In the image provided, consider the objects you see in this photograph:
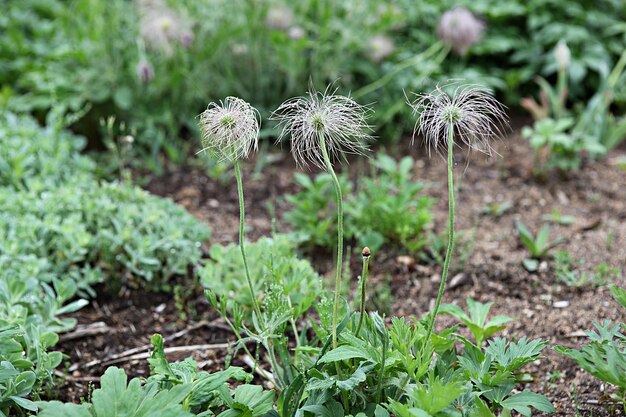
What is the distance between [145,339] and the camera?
254cm

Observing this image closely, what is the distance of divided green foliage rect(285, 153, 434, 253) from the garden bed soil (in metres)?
0.10

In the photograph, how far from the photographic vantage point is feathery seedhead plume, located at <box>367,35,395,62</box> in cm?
404

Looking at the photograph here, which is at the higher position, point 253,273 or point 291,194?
point 253,273

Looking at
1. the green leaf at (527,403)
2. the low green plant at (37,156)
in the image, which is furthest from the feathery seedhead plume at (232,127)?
the low green plant at (37,156)

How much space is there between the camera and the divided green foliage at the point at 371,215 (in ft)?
9.61

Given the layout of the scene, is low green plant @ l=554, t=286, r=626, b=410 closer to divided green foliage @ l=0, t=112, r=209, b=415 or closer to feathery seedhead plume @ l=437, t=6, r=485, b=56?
divided green foliage @ l=0, t=112, r=209, b=415

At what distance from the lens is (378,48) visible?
4035 millimetres

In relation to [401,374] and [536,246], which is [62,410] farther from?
[536,246]

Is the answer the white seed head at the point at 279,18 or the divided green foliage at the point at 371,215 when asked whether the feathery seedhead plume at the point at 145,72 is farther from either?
the divided green foliage at the point at 371,215

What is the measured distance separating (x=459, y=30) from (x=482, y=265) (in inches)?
59.5

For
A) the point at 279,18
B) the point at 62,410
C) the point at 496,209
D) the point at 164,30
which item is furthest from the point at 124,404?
the point at 279,18

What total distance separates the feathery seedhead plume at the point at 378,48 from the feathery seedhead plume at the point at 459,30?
319 millimetres

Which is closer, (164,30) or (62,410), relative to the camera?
(62,410)

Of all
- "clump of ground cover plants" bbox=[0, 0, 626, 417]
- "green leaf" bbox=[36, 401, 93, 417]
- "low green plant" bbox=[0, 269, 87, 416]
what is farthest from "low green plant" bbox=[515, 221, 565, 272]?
"green leaf" bbox=[36, 401, 93, 417]
